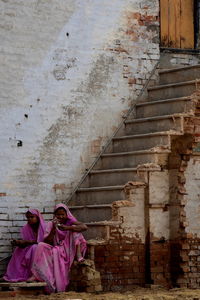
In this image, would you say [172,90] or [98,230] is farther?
[172,90]

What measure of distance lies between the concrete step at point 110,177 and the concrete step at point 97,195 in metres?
0.24

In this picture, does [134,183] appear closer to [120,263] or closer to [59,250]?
[120,263]

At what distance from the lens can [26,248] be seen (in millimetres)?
15617

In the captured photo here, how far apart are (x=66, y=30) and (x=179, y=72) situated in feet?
6.95

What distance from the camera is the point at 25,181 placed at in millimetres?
16203

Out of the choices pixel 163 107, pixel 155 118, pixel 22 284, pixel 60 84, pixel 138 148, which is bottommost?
pixel 22 284

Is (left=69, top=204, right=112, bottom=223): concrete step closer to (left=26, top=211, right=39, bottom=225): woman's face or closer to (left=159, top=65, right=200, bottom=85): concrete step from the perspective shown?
(left=26, top=211, right=39, bottom=225): woman's face

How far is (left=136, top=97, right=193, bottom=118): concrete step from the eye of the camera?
16406 mm

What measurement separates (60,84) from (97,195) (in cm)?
189

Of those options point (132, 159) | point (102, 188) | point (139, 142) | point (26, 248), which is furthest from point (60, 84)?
point (26, 248)

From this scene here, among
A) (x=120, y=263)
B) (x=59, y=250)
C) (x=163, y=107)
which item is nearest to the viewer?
(x=59, y=250)

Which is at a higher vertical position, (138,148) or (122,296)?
(138,148)

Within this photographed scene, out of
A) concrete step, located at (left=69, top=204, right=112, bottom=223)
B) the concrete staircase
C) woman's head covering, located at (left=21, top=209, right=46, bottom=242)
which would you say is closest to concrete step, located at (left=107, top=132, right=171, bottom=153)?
the concrete staircase

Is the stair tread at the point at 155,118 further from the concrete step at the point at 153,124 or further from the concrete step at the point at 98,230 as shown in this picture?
the concrete step at the point at 98,230
